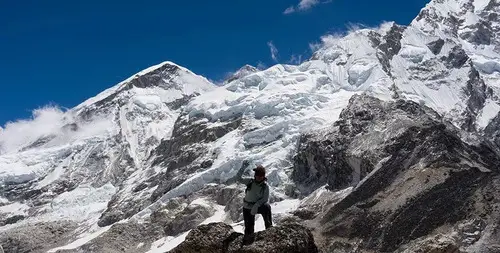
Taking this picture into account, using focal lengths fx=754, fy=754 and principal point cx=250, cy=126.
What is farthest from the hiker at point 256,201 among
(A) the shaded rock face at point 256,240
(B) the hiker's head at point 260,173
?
(A) the shaded rock face at point 256,240

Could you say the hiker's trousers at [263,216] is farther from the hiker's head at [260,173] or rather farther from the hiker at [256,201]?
the hiker's head at [260,173]

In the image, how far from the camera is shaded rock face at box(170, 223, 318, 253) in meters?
19.6

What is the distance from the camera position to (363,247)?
13675 centimetres

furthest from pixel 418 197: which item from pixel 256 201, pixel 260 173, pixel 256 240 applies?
pixel 256 240

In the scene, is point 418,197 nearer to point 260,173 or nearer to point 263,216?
point 263,216

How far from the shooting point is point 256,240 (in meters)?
20.0

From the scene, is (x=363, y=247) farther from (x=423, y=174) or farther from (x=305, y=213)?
(x=305, y=213)

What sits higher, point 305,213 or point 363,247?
point 305,213

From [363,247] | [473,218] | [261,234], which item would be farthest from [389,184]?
[261,234]

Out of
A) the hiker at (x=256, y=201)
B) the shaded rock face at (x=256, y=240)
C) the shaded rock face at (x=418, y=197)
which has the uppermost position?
the shaded rock face at (x=418, y=197)

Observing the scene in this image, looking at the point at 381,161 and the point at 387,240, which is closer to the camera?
the point at 387,240

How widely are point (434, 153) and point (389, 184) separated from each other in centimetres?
1410

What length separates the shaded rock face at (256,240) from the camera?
19641 millimetres

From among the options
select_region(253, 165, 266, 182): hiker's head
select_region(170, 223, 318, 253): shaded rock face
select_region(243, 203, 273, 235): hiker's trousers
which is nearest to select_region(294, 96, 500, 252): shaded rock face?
select_region(243, 203, 273, 235): hiker's trousers
